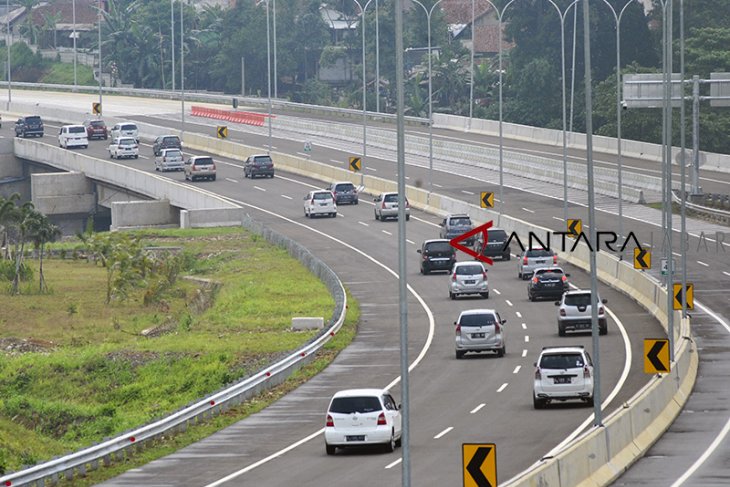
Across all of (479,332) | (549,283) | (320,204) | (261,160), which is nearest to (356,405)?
(479,332)

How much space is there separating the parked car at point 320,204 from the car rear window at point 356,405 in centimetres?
5669

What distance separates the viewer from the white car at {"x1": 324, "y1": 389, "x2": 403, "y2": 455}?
1437 inches

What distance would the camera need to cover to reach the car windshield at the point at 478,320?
52531 millimetres

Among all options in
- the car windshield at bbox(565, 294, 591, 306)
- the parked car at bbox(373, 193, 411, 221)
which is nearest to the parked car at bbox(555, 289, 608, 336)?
the car windshield at bbox(565, 294, 591, 306)

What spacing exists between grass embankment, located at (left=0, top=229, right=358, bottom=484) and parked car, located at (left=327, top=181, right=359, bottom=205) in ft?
30.4

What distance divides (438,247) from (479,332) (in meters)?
22.1

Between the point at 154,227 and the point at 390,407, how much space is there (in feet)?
216

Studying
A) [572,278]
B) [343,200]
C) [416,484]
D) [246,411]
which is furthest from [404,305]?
[343,200]

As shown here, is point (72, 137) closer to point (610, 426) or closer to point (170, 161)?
point (170, 161)

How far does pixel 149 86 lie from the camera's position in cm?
19912

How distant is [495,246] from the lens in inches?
3086

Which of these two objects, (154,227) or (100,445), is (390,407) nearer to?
(100,445)

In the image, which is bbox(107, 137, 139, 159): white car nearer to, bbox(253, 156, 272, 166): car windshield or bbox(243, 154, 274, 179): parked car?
bbox(243, 154, 274, 179): parked car

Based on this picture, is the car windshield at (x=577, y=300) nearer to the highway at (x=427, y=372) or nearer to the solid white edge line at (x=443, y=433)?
the highway at (x=427, y=372)
